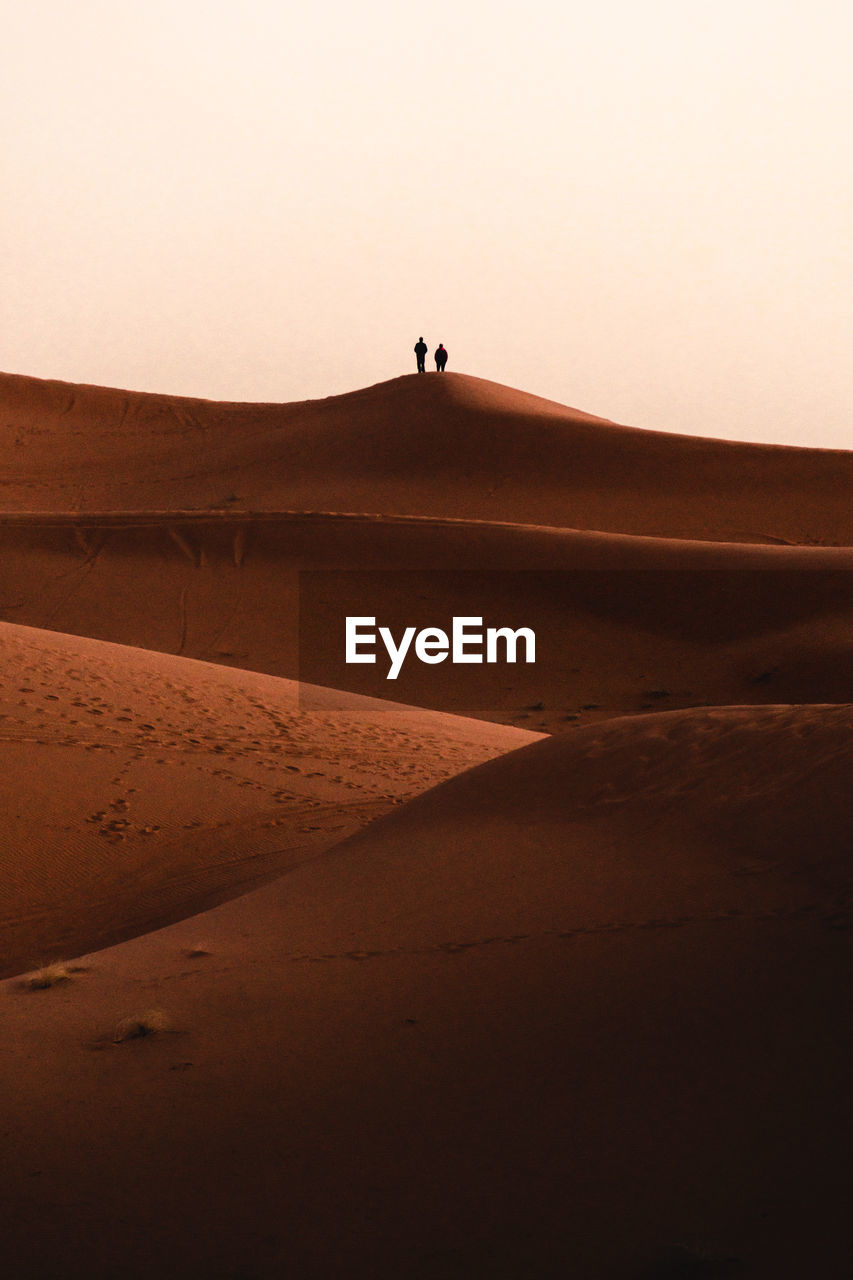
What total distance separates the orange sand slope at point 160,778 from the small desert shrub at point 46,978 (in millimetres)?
1471

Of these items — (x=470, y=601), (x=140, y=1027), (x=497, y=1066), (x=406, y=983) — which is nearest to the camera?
(x=497, y=1066)

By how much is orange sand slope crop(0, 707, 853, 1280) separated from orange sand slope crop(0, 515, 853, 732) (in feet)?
41.1

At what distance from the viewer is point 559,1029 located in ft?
15.7

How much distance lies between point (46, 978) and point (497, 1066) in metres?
2.82

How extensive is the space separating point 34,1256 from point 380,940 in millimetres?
2524

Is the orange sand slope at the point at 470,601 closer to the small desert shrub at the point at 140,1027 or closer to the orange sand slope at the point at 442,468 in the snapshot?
the orange sand slope at the point at 442,468

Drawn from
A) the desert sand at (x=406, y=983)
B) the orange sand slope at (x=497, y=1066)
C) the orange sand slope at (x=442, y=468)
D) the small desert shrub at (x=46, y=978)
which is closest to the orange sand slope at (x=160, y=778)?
the desert sand at (x=406, y=983)

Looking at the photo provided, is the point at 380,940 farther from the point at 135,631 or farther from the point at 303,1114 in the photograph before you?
the point at 135,631

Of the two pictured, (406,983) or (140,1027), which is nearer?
(140,1027)

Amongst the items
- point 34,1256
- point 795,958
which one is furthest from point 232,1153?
point 795,958

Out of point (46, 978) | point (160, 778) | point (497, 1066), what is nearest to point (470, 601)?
point (160, 778)

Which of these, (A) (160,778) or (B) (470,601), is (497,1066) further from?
(B) (470,601)

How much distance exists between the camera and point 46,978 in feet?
20.9

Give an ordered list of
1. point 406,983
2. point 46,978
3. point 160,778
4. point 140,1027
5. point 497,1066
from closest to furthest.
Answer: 1. point 497,1066
2. point 140,1027
3. point 406,983
4. point 46,978
5. point 160,778
